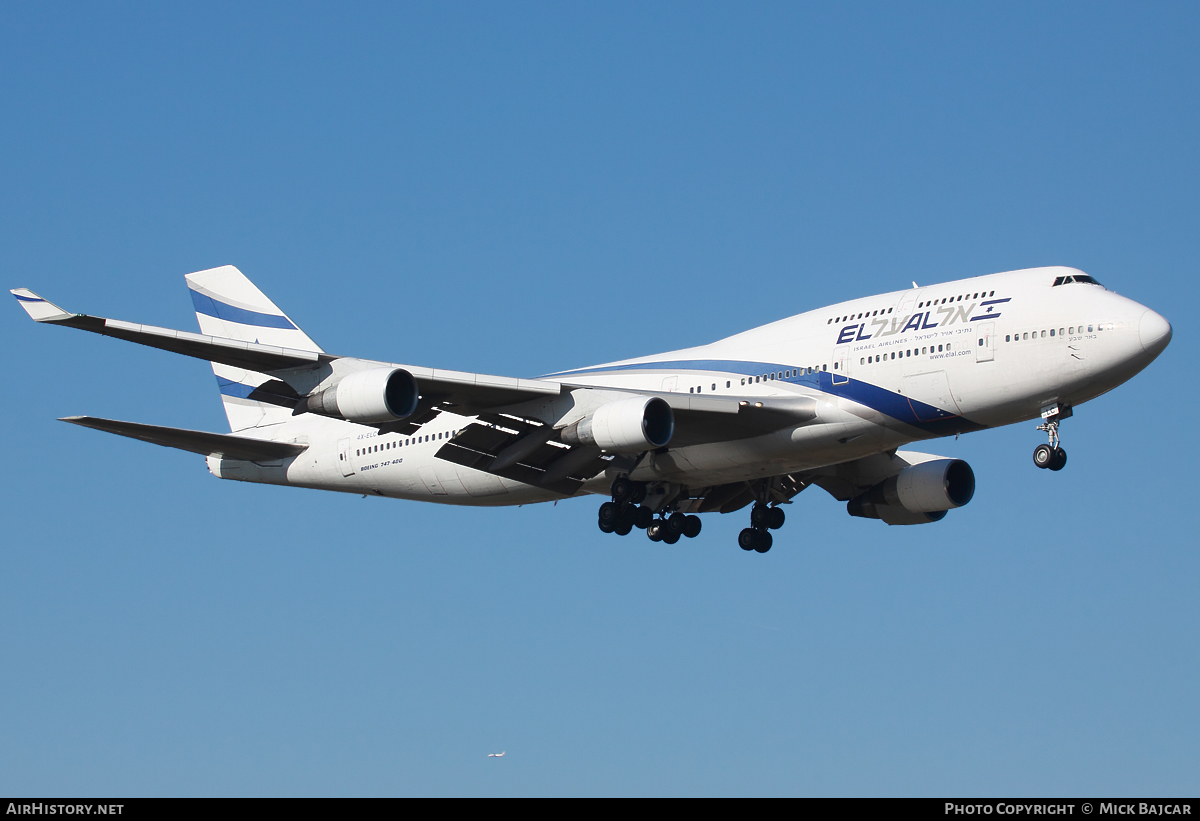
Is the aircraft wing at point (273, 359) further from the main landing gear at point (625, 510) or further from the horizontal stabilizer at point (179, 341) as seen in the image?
the main landing gear at point (625, 510)

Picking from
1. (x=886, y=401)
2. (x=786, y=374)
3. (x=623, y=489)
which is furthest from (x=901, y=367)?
(x=623, y=489)

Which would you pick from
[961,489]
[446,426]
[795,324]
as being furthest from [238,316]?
[961,489]

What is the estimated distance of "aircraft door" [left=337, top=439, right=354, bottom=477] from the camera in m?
38.4

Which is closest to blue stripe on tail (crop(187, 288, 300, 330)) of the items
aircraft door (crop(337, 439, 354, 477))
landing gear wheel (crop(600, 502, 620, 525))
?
aircraft door (crop(337, 439, 354, 477))

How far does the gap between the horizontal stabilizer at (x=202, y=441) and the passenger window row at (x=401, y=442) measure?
7.47 ft

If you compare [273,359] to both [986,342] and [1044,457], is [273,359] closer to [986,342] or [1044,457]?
[986,342]

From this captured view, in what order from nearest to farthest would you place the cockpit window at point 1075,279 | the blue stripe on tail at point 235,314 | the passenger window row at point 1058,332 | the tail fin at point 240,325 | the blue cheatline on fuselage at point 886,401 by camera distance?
the passenger window row at point 1058,332, the cockpit window at point 1075,279, the blue cheatline on fuselage at point 886,401, the tail fin at point 240,325, the blue stripe on tail at point 235,314

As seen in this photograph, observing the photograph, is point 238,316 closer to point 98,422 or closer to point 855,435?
point 98,422

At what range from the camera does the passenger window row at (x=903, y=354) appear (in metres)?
29.8

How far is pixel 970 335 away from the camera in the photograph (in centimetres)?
2952

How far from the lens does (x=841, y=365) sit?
102 ft

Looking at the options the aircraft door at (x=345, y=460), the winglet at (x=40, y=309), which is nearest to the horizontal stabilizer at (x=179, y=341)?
the winglet at (x=40, y=309)
